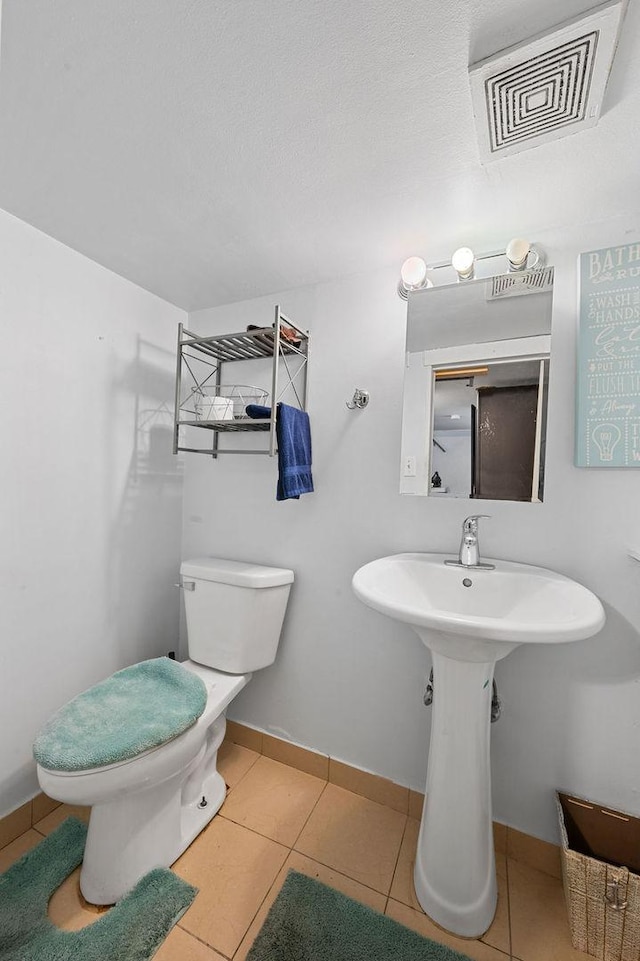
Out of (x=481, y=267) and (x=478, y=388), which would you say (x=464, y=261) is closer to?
(x=481, y=267)

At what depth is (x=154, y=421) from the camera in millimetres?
1635

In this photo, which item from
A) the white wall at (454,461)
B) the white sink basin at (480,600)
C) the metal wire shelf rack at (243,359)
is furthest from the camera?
the metal wire shelf rack at (243,359)

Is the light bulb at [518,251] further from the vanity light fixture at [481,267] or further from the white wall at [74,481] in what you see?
the white wall at [74,481]

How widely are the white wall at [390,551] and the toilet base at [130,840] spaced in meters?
0.51

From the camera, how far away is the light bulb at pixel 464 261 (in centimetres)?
112

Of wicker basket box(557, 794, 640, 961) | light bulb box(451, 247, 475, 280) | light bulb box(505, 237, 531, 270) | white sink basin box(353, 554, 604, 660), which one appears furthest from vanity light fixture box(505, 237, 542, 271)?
wicker basket box(557, 794, 640, 961)

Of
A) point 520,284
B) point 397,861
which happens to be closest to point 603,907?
point 397,861

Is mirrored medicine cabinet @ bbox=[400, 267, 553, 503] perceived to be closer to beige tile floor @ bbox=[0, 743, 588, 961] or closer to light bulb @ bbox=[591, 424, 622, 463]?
light bulb @ bbox=[591, 424, 622, 463]

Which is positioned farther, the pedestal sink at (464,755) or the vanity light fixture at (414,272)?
the vanity light fixture at (414,272)

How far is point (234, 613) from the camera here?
139 cm

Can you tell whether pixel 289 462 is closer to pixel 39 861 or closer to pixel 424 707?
pixel 424 707

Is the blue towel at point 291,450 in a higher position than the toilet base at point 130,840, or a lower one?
higher

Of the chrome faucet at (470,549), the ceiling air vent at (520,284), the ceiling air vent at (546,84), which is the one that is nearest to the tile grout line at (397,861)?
the chrome faucet at (470,549)

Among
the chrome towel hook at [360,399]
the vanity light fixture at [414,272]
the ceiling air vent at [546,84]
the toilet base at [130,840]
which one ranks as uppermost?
the ceiling air vent at [546,84]
